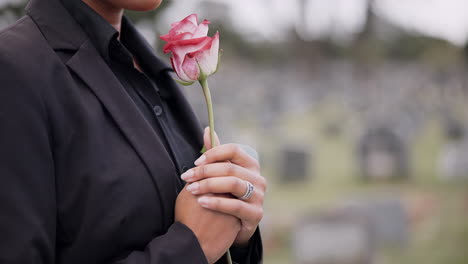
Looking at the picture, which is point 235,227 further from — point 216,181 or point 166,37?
point 166,37

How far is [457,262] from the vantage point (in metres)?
5.93

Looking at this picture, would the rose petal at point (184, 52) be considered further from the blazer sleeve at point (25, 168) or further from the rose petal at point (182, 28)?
the blazer sleeve at point (25, 168)

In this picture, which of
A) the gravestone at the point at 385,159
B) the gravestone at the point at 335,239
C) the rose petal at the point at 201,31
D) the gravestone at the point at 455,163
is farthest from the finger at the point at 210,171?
the gravestone at the point at 455,163

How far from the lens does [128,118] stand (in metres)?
1.24

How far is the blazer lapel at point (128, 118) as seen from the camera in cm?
121

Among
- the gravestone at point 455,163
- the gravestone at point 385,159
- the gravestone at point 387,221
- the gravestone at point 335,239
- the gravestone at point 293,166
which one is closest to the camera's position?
the gravestone at point 335,239

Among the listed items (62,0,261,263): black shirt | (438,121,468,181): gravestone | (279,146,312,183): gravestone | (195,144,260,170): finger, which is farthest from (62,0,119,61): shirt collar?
(438,121,468,181): gravestone

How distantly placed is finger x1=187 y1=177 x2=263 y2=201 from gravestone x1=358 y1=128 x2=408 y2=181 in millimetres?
8775

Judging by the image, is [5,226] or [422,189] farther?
[422,189]

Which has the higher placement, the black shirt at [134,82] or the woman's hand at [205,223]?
the black shirt at [134,82]

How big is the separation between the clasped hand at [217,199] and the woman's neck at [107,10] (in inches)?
20.7

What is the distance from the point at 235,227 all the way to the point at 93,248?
1.27 feet

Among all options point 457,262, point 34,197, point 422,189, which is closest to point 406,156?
point 422,189

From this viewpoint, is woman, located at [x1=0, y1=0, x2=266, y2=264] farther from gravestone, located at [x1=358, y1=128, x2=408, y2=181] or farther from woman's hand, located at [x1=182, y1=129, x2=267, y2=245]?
gravestone, located at [x1=358, y1=128, x2=408, y2=181]
